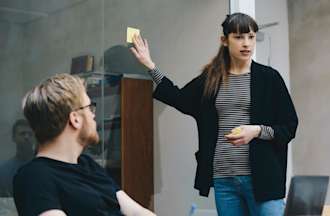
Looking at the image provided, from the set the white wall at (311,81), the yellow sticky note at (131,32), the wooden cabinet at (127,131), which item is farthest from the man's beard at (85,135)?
the white wall at (311,81)

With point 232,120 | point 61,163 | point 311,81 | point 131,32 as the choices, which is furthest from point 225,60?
point 311,81

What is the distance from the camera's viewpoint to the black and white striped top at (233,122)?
2.03m

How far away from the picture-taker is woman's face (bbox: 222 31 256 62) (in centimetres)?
212

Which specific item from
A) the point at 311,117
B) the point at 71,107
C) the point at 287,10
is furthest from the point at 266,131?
the point at 287,10

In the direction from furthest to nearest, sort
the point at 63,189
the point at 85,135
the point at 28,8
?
the point at 28,8, the point at 85,135, the point at 63,189

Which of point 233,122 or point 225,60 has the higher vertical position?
point 225,60

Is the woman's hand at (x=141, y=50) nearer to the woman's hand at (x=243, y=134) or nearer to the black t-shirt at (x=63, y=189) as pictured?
the woman's hand at (x=243, y=134)

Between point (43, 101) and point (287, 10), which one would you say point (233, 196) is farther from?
point (287, 10)

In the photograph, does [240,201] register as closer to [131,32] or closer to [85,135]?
[85,135]

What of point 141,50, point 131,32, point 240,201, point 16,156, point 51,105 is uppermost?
point 131,32

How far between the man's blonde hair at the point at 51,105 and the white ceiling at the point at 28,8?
1.38 meters

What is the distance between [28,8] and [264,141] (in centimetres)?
139

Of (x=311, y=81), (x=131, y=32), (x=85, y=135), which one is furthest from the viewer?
(x=311, y=81)

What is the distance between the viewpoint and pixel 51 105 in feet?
4.17
